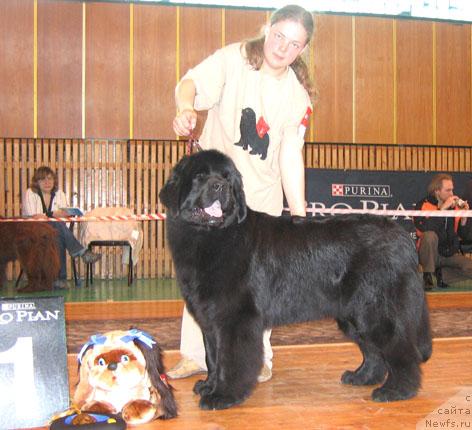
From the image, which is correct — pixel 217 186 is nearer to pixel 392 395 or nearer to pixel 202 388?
pixel 202 388

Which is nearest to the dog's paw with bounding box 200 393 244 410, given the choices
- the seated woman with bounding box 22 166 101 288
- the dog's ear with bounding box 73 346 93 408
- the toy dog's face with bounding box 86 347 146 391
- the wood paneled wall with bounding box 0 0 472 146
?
the toy dog's face with bounding box 86 347 146 391

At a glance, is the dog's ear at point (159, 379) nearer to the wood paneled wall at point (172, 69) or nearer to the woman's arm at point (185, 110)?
the woman's arm at point (185, 110)

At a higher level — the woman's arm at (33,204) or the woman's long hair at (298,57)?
the woman's long hair at (298,57)

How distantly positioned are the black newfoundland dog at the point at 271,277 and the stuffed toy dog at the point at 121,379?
312 millimetres

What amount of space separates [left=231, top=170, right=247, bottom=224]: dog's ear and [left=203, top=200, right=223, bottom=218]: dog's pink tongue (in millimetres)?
112

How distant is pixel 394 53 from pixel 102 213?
6717mm

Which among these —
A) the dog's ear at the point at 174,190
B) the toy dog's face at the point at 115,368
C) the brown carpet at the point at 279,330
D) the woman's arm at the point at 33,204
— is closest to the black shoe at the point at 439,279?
the brown carpet at the point at 279,330

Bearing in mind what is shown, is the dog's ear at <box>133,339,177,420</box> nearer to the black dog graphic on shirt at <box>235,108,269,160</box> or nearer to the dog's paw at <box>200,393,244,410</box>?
the dog's paw at <box>200,393,244,410</box>

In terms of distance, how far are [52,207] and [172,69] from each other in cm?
367

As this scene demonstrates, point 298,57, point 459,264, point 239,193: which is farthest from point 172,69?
point 239,193

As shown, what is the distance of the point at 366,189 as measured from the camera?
31.5 ft

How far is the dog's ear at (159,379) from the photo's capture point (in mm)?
2510

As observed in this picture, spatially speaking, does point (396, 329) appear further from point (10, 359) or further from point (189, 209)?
point (10, 359)

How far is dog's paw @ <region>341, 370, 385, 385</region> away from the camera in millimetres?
3166
